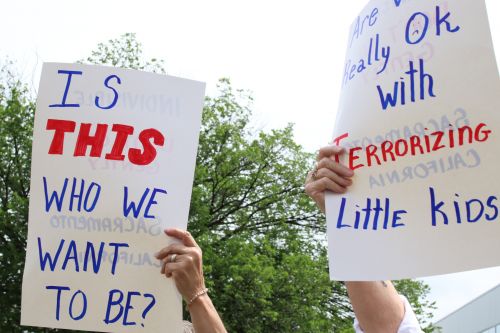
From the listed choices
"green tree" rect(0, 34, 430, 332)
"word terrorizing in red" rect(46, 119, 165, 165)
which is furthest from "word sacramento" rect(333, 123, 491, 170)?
"green tree" rect(0, 34, 430, 332)

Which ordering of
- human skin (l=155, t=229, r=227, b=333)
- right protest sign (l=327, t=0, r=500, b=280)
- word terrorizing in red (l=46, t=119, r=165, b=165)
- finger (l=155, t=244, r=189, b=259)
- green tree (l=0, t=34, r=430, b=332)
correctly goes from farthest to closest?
green tree (l=0, t=34, r=430, b=332), word terrorizing in red (l=46, t=119, r=165, b=165), finger (l=155, t=244, r=189, b=259), human skin (l=155, t=229, r=227, b=333), right protest sign (l=327, t=0, r=500, b=280)

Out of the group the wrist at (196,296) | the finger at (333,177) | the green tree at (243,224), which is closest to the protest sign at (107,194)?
the wrist at (196,296)

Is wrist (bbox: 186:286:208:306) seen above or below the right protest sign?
below

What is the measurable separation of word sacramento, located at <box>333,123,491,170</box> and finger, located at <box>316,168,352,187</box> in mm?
44

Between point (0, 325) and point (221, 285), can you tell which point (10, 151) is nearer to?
point (0, 325)

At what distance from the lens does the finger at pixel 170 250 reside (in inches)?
98.7

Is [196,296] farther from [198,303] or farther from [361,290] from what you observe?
[361,290]

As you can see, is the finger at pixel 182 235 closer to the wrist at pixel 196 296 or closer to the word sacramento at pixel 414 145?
the wrist at pixel 196 296

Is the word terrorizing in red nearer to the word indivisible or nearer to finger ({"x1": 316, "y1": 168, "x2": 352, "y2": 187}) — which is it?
the word indivisible

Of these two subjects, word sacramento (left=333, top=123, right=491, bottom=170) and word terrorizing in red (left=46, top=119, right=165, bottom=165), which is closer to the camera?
word sacramento (left=333, top=123, right=491, bottom=170)

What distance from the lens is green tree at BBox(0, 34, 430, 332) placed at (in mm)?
14750

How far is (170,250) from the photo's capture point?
2.53 meters

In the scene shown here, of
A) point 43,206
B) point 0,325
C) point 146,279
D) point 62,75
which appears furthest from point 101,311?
point 0,325

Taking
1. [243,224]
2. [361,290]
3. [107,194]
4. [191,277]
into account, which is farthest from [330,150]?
[243,224]
